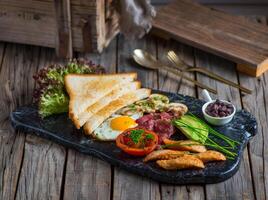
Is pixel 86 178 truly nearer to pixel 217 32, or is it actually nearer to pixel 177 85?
pixel 177 85

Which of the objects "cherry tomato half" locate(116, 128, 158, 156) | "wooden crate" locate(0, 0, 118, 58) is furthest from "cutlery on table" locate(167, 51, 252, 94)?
"cherry tomato half" locate(116, 128, 158, 156)

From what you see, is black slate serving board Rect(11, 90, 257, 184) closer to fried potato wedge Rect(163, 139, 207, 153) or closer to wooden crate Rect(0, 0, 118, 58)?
fried potato wedge Rect(163, 139, 207, 153)

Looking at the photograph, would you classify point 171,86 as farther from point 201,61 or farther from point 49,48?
point 49,48

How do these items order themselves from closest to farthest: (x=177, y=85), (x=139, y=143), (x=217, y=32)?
(x=139, y=143), (x=177, y=85), (x=217, y=32)

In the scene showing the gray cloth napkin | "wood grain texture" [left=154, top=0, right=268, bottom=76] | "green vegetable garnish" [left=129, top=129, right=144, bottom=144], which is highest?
the gray cloth napkin

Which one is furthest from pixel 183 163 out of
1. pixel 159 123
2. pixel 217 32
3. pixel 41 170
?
pixel 217 32

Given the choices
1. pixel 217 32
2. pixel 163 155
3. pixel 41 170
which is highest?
pixel 217 32

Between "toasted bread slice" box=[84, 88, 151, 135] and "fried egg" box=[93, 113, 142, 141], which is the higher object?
"toasted bread slice" box=[84, 88, 151, 135]
